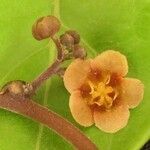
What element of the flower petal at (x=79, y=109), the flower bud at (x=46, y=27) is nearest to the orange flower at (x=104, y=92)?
the flower petal at (x=79, y=109)

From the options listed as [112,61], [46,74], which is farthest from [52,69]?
[112,61]

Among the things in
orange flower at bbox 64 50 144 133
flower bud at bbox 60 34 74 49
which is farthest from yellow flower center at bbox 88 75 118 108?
flower bud at bbox 60 34 74 49

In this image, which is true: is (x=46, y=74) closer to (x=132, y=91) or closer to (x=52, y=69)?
(x=52, y=69)

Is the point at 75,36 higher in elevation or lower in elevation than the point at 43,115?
higher

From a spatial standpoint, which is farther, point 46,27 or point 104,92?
point 104,92

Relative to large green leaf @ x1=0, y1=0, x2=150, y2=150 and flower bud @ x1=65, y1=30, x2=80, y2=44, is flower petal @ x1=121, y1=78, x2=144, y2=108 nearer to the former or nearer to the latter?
large green leaf @ x1=0, y1=0, x2=150, y2=150

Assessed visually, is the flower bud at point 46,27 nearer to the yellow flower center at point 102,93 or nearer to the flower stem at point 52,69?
the flower stem at point 52,69

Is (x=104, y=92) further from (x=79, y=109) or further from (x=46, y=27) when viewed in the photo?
(x=46, y=27)
